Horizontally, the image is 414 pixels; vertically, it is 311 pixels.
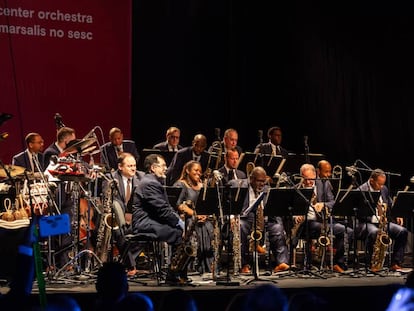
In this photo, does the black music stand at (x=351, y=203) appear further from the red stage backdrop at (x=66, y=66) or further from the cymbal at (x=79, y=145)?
the red stage backdrop at (x=66, y=66)

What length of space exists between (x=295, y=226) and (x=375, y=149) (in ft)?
10.4

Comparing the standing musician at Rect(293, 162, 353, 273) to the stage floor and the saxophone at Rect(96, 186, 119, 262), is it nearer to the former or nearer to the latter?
the stage floor

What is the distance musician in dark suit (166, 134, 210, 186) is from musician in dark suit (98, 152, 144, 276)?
2.16 ft

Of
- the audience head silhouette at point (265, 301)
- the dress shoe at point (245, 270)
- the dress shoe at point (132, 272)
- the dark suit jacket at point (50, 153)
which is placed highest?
the dark suit jacket at point (50, 153)

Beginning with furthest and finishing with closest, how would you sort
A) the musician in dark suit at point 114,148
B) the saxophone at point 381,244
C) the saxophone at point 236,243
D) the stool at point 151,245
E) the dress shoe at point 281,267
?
the musician in dark suit at point 114,148, the saxophone at point 381,244, the dress shoe at point 281,267, the saxophone at point 236,243, the stool at point 151,245

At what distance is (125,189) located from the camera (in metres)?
10.8

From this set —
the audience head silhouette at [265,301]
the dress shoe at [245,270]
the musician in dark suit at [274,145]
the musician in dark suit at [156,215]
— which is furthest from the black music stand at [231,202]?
Answer: the audience head silhouette at [265,301]

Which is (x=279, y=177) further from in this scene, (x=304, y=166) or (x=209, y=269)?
(x=209, y=269)

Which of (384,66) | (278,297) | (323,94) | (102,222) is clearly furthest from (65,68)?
(278,297)

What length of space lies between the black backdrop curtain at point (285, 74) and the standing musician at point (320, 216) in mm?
2503

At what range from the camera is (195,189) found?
1063 cm

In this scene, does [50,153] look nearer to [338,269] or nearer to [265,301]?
[338,269]

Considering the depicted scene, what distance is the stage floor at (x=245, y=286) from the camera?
27.9 ft

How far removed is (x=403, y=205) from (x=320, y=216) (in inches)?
46.5
